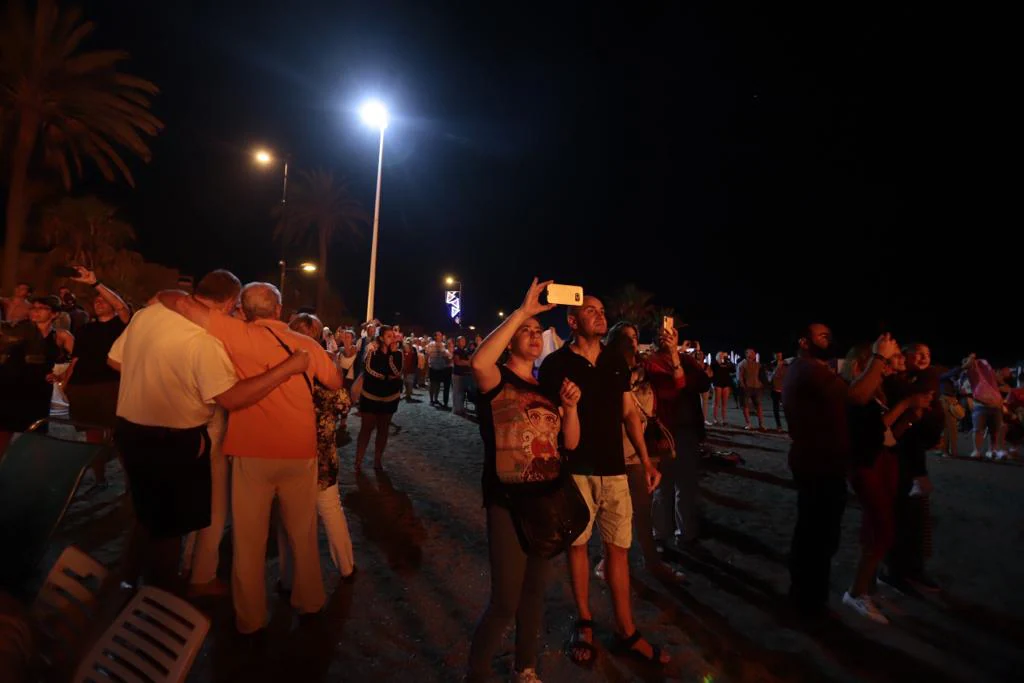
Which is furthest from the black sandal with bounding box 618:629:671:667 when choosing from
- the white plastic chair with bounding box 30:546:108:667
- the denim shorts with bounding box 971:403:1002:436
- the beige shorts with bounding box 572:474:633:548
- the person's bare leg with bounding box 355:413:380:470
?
the denim shorts with bounding box 971:403:1002:436

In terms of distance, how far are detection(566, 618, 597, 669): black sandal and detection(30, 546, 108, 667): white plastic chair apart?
8.09ft

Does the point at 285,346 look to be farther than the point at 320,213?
No

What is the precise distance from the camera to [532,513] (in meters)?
2.72

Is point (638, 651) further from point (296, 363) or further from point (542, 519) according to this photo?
point (296, 363)

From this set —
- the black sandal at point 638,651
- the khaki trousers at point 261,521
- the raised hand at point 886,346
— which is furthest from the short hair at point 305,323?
the raised hand at point 886,346

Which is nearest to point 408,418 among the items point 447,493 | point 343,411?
point 447,493

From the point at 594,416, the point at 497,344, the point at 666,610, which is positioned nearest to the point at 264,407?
the point at 497,344

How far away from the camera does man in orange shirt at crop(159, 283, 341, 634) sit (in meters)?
3.39

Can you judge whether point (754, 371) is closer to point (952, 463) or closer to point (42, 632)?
point (952, 463)

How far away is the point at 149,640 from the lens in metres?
1.80

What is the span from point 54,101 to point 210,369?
75.0 feet

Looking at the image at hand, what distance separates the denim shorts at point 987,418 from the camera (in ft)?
35.6

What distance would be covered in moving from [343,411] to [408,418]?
958 cm

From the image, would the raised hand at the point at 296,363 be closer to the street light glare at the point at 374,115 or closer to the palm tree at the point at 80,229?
the street light glare at the point at 374,115
